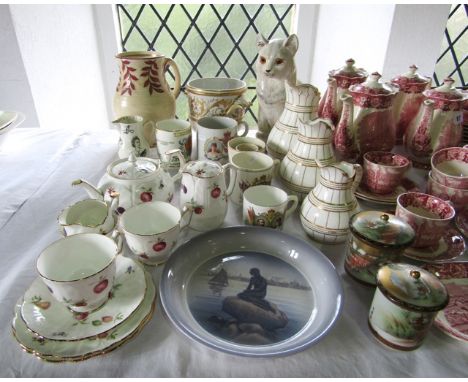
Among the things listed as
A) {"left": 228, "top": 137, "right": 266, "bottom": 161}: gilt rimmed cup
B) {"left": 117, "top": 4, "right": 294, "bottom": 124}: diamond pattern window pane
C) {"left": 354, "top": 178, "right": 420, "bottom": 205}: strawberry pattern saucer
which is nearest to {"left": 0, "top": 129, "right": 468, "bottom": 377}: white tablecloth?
{"left": 354, "top": 178, "right": 420, "bottom": 205}: strawberry pattern saucer

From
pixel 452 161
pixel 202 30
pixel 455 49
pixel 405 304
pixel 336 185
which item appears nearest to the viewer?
pixel 405 304

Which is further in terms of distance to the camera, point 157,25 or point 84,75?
point 157,25

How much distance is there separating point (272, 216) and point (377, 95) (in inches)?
11.5

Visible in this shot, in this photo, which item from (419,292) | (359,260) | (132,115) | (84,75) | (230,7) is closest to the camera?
(419,292)

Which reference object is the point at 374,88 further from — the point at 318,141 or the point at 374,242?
the point at 374,242

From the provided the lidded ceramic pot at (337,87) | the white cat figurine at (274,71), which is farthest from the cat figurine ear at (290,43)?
the lidded ceramic pot at (337,87)

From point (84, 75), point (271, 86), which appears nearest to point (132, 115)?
point (271, 86)

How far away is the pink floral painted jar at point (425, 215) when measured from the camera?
0.47 metres

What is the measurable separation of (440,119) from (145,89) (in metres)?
0.56

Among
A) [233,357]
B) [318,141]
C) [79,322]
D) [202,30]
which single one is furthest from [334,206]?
[202,30]

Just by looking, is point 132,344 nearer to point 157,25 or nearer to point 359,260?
point 359,260

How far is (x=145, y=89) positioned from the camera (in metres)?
0.74

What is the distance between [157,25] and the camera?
5.20 ft

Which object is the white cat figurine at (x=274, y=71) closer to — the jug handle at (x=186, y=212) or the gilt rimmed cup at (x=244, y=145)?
the gilt rimmed cup at (x=244, y=145)
